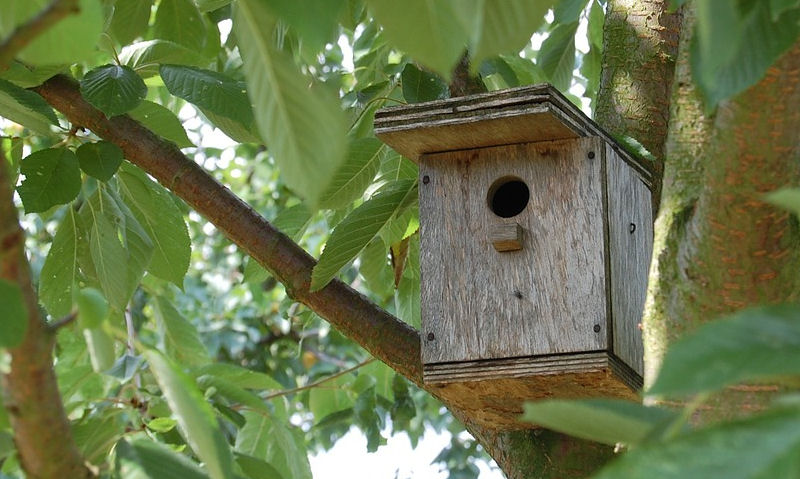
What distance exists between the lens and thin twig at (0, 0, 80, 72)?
646 mm

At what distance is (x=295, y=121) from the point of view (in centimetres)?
81

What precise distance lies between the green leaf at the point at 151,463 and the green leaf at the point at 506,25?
474mm

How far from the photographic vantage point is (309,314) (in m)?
3.12

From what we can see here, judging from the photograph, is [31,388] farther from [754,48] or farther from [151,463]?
[754,48]

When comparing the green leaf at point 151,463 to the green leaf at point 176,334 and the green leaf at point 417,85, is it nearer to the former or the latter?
the green leaf at point 417,85

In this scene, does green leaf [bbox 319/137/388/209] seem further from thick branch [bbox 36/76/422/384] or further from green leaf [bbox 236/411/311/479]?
green leaf [bbox 236/411/311/479]

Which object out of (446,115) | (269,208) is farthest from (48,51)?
(269,208)

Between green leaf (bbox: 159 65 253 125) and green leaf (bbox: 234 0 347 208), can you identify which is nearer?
green leaf (bbox: 234 0 347 208)

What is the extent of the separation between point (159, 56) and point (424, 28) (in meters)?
1.64

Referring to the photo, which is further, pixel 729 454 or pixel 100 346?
pixel 100 346

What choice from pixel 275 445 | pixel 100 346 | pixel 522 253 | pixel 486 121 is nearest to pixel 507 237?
pixel 522 253

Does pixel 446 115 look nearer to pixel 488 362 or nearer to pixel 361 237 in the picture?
pixel 361 237

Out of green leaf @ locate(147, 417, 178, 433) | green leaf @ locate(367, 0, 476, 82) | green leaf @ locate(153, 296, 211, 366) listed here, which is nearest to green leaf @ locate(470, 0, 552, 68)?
green leaf @ locate(367, 0, 476, 82)

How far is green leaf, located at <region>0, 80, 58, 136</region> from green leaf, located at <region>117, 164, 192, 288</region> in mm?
472
